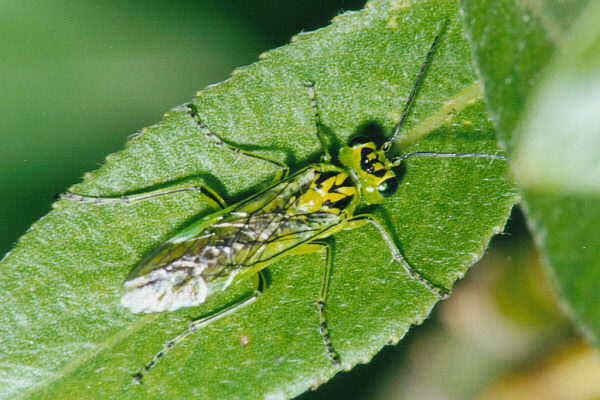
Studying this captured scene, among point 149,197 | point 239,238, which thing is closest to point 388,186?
point 239,238

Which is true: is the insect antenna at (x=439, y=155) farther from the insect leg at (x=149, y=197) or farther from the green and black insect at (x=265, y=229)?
the insect leg at (x=149, y=197)

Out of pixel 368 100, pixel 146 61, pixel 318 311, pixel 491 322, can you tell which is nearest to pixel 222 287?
pixel 318 311

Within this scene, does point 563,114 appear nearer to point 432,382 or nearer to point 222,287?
point 222,287

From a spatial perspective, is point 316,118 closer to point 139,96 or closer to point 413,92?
point 413,92

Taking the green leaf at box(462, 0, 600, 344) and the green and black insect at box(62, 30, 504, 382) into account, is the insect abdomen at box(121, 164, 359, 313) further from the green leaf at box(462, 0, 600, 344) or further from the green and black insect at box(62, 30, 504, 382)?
the green leaf at box(462, 0, 600, 344)

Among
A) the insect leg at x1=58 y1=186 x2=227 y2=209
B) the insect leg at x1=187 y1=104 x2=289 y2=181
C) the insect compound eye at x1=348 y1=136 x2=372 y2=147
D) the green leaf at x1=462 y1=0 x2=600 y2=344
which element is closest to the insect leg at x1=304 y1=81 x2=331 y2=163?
the insect compound eye at x1=348 y1=136 x2=372 y2=147

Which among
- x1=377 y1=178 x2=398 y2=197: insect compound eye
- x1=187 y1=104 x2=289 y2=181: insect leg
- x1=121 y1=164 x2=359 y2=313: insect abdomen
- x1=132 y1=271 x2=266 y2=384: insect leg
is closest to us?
x1=132 y1=271 x2=266 y2=384: insect leg

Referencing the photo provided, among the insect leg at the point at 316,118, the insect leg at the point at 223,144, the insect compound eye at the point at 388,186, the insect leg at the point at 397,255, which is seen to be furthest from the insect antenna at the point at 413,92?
the insect leg at the point at 223,144
